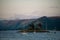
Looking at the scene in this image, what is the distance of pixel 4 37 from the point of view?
2.45m

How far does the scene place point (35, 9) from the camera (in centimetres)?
249

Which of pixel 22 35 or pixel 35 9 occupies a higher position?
pixel 35 9

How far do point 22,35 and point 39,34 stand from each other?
31cm

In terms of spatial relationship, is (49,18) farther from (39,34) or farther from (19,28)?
(19,28)

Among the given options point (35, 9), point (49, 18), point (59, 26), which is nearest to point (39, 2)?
point (35, 9)

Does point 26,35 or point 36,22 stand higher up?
point 36,22

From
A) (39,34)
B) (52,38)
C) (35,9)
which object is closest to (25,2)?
(35,9)

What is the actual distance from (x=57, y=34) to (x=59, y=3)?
0.58 metres

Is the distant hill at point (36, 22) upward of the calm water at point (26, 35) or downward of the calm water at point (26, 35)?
A: upward

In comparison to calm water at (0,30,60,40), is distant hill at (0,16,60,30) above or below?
above

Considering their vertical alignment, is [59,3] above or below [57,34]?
above

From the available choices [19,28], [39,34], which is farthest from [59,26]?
[19,28]

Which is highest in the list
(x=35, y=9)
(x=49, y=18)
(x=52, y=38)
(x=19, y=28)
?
(x=35, y=9)

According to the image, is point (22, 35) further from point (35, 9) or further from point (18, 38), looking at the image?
point (35, 9)
